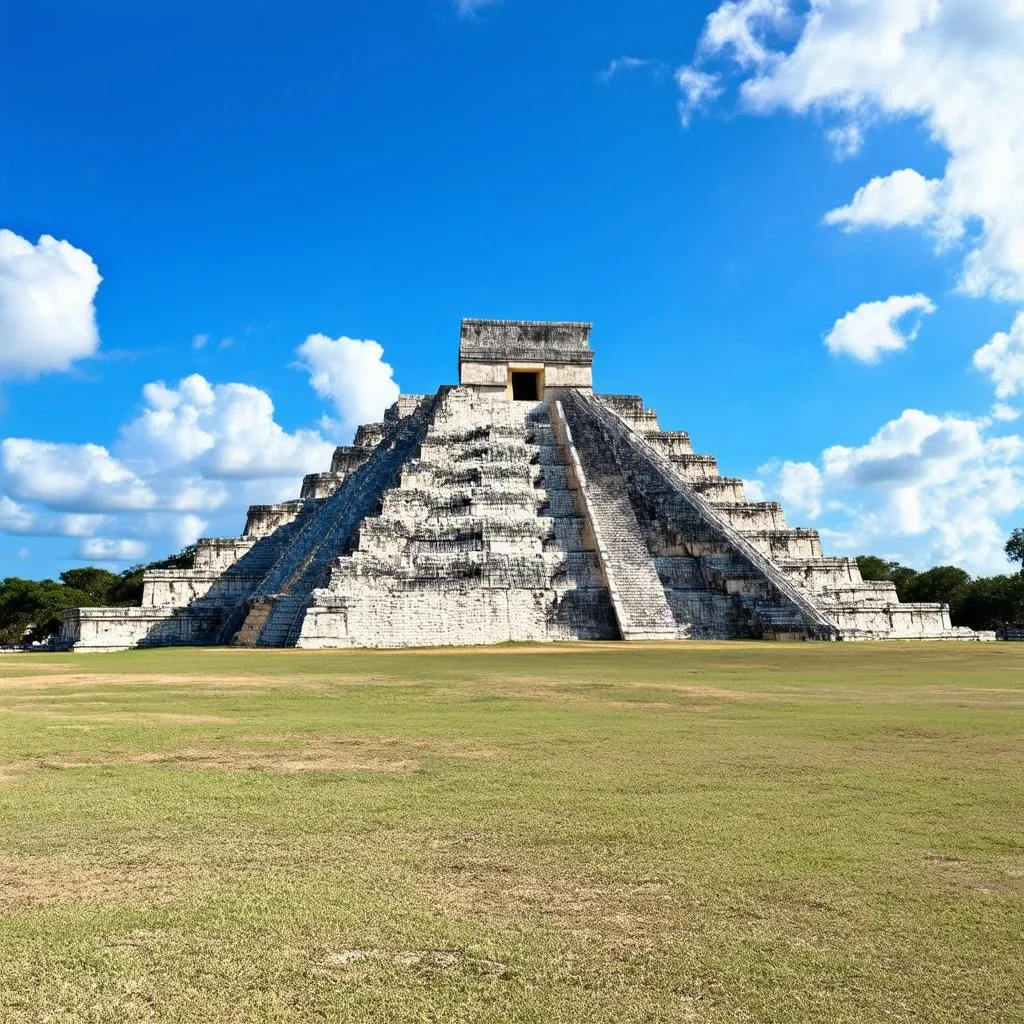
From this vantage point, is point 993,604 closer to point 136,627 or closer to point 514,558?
point 514,558

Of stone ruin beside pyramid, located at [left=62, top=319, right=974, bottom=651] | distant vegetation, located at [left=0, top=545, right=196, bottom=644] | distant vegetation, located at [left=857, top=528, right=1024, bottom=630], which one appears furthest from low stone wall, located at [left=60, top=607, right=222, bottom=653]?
distant vegetation, located at [left=857, top=528, right=1024, bottom=630]

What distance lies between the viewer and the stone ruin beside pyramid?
2006cm

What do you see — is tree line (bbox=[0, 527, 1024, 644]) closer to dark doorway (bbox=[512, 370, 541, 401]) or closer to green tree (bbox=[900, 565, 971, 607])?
green tree (bbox=[900, 565, 971, 607])

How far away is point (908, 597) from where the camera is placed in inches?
1693

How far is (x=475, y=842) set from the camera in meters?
3.98

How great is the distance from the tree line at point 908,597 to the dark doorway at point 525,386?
17079 mm

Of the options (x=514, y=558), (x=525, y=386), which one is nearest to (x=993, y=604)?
(x=525, y=386)

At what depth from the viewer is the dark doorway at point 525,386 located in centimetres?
3256

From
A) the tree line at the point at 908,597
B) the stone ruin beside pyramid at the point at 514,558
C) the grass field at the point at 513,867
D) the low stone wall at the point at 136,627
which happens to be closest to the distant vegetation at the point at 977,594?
the tree line at the point at 908,597

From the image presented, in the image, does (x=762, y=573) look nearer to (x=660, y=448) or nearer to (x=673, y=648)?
(x=673, y=648)

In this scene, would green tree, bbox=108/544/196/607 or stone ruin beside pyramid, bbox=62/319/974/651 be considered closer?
stone ruin beside pyramid, bbox=62/319/974/651

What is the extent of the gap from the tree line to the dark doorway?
17.1m

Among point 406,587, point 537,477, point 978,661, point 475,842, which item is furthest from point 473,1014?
point 537,477

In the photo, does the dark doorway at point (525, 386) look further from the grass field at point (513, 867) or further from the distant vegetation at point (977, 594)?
the grass field at point (513, 867)
